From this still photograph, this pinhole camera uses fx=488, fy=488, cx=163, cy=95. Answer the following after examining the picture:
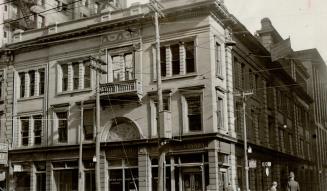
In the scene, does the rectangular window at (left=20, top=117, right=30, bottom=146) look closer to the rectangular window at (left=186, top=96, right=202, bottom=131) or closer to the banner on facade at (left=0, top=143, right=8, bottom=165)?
the banner on facade at (left=0, top=143, right=8, bottom=165)

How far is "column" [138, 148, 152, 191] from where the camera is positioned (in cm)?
3158

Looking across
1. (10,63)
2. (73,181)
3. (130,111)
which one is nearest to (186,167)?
(130,111)

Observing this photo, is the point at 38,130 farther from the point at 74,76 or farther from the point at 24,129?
the point at 74,76

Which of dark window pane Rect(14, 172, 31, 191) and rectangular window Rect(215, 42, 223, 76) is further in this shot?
dark window pane Rect(14, 172, 31, 191)

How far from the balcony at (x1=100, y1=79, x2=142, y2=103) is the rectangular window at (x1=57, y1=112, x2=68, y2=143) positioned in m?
4.23

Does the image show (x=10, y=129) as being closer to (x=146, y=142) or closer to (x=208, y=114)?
(x=146, y=142)

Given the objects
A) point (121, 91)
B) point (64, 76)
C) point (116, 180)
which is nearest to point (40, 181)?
point (116, 180)

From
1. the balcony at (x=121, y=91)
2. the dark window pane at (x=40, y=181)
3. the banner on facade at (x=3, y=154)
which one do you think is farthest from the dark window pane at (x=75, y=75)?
the banner on facade at (x=3, y=154)

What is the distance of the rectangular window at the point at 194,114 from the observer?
31266mm

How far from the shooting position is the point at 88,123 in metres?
35.2

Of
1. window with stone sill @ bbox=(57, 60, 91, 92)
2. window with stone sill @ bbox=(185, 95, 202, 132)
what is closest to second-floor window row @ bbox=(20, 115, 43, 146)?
window with stone sill @ bbox=(57, 60, 91, 92)

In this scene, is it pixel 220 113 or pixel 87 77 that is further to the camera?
pixel 87 77

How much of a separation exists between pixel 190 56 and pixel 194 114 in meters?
3.86

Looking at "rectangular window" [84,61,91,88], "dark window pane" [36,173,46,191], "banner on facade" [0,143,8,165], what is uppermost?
"rectangular window" [84,61,91,88]
